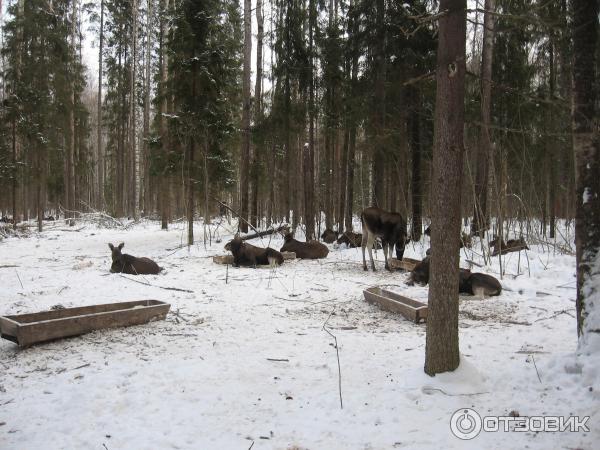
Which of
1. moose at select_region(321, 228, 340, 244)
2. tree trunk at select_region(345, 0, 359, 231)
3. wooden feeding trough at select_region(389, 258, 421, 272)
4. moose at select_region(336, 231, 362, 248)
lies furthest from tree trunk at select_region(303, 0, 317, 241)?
wooden feeding trough at select_region(389, 258, 421, 272)

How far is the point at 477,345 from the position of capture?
5.48m

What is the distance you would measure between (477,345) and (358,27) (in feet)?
46.2

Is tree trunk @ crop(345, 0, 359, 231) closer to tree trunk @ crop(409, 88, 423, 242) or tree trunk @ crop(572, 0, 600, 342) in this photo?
tree trunk @ crop(409, 88, 423, 242)

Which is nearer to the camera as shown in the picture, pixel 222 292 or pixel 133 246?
pixel 222 292

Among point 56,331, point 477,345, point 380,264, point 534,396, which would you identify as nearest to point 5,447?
point 56,331

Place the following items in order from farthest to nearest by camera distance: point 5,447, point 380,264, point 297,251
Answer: point 297,251
point 380,264
point 5,447

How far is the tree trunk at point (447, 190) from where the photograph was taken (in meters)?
4.15

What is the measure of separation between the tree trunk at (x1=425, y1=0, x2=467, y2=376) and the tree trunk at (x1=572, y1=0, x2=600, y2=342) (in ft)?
4.02

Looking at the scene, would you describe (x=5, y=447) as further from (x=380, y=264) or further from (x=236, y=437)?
(x=380, y=264)

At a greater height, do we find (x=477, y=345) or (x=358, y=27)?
(x=358, y=27)

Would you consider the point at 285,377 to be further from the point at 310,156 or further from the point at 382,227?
the point at 310,156

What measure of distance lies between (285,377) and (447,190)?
8.24 ft

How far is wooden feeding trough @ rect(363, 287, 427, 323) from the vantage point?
6535mm

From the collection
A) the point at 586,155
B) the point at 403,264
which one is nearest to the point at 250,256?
the point at 403,264
